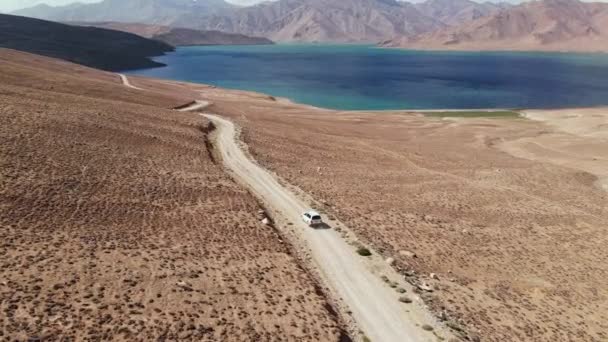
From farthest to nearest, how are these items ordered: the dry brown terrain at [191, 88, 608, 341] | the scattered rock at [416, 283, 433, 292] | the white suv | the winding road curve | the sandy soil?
the sandy soil → the white suv → the scattered rock at [416, 283, 433, 292] → the dry brown terrain at [191, 88, 608, 341] → the winding road curve

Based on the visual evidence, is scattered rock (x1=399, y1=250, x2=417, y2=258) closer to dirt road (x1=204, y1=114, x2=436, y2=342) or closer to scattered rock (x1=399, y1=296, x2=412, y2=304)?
dirt road (x1=204, y1=114, x2=436, y2=342)

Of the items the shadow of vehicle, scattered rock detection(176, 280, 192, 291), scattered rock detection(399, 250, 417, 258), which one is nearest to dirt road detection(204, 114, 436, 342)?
the shadow of vehicle

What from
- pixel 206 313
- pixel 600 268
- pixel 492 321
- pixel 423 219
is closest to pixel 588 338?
pixel 492 321

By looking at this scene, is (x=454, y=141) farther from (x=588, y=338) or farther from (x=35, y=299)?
(x=35, y=299)

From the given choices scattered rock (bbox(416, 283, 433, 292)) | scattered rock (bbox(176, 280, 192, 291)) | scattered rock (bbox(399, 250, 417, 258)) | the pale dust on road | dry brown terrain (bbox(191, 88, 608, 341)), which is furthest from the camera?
the pale dust on road

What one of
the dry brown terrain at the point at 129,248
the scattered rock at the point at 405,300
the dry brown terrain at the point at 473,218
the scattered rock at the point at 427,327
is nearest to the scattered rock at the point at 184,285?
the dry brown terrain at the point at 129,248

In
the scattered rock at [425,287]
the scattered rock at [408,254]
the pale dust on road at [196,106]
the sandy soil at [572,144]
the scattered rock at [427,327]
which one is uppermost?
the pale dust on road at [196,106]

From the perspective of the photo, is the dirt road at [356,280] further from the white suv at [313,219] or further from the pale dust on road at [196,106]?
the pale dust on road at [196,106]

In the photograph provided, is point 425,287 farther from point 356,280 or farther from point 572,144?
point 572,144
